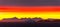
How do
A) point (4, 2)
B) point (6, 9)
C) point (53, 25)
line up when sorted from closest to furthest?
1. point (53, 25)
2. point (6, 9)
3. point (4, 2)

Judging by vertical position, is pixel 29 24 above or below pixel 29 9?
below

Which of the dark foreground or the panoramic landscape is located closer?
the dark foreground

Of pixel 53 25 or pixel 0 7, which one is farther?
pixel 0 7

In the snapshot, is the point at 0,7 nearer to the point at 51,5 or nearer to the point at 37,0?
the point at 37,0

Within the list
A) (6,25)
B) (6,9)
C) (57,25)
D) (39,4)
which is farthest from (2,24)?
(39,4)

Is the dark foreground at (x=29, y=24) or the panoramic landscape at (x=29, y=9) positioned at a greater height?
the panoramic landscape at (x=29, y=9)

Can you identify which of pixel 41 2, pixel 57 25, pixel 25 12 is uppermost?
pixel 41 2

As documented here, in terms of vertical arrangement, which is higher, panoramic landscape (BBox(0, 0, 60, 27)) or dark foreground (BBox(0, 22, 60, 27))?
panoramic landscape (BBox(0, 0, 60, 27))

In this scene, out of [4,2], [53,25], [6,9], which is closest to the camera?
[53,25]

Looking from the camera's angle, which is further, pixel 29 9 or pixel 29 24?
pixel 29 9

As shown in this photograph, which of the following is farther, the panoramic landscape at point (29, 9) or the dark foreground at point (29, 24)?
the panoramic landscape at point (29, 9)

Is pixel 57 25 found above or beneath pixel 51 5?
beneath
